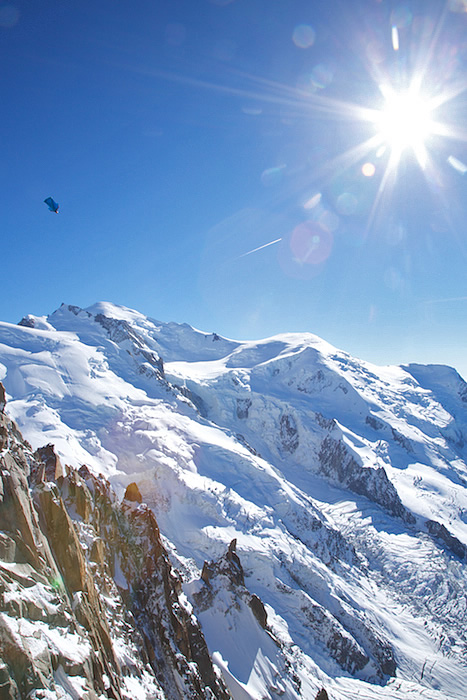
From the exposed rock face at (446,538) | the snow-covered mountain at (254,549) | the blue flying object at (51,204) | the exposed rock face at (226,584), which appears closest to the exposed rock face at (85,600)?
the snow-covered mountain at (254,549)

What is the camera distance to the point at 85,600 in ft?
70.2

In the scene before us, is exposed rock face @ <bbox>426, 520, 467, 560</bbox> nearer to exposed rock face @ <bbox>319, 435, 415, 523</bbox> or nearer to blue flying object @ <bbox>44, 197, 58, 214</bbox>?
exposed rock face @ <bbox>319, 435, 415, 523</bbox>

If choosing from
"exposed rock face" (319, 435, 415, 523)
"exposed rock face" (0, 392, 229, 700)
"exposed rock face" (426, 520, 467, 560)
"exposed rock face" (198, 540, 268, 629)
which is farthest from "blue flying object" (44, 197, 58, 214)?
"exposed rock face" (319, 435, 415, 523)

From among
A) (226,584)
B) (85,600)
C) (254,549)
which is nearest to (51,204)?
(85,600)

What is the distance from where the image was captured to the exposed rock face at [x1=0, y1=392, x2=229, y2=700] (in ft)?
50.1

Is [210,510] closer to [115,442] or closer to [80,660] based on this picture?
[115,442]

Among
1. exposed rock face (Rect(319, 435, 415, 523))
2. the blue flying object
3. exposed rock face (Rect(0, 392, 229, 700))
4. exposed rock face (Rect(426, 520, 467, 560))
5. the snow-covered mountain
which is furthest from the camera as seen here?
exposed rock face (Rect(319, 435, 415, 523))

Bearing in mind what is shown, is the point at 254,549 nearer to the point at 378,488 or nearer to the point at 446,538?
the point at 446,538

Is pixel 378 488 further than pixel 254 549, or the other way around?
pixel 378 488

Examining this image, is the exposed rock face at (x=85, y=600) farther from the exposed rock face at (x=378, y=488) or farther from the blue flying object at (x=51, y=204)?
the exposed rock face at (x=378, y=488)

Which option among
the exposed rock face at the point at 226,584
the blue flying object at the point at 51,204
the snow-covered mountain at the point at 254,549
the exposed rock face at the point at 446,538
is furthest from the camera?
the exposed rock face at the point at 446,538

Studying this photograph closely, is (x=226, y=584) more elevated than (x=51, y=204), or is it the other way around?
(x=51, y=204)

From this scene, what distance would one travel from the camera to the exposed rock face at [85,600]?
15.3 m

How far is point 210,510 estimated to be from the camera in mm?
99562
